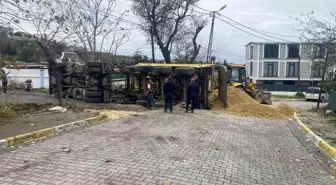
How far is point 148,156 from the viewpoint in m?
6.60

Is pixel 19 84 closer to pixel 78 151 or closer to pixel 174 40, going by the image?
pixel 174 40

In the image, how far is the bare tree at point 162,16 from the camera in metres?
29.9

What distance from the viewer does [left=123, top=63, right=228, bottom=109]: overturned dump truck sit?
52.4 feet

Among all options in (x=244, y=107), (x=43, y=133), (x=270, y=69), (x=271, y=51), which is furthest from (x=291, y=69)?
(x=43, y=133)

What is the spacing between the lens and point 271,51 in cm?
6025

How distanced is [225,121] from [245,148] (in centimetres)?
459

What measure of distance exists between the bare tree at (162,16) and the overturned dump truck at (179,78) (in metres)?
13.2

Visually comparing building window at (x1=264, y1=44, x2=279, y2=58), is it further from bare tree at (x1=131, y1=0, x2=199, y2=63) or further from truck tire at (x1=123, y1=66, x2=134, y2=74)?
truck tire at (x1=123, y1=66, x2=134, y2=74)

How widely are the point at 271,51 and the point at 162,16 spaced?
1411 inches

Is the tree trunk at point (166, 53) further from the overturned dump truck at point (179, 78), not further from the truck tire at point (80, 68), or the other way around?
the truck tire at point (80, 68)

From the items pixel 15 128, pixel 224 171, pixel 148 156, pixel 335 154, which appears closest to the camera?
pixel 224 171

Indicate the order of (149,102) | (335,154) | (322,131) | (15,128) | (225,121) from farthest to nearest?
(149,102) < (225,121) < (322,131) < (15,128) < (335,154)

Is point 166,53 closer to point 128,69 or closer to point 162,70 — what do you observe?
point 128,69

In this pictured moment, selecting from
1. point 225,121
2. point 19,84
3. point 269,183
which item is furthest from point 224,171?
point 19,84
